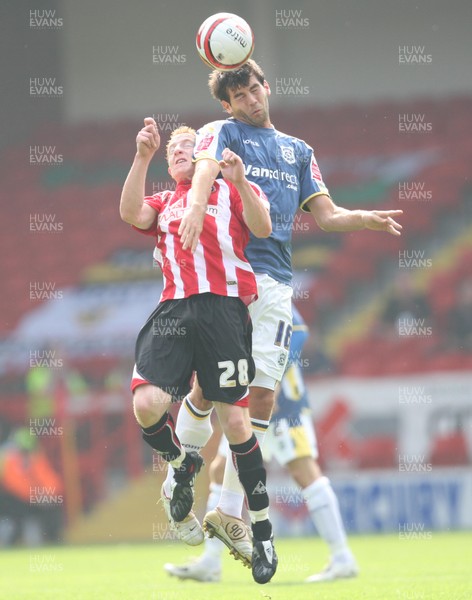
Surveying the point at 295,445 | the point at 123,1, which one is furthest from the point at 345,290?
the point at 295,445

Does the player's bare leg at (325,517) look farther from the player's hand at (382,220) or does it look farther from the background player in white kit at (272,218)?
the player's hand at (382,220)

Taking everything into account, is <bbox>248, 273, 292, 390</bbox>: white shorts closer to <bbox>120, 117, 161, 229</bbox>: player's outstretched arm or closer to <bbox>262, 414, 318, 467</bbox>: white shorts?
<bbox>120, 117, 161, 229</bbox>: player's outstretched arm

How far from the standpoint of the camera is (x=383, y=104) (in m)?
18.5

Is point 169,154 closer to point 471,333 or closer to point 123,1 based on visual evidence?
point 471,333

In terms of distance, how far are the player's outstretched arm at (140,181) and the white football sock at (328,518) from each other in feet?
8.72

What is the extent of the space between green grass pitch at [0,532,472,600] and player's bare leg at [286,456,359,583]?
16cm

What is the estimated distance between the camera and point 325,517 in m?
7.13

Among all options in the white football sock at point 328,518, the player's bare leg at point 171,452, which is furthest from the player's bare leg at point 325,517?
the player's bare leg at point 171,452

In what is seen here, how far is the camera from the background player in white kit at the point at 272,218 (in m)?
5.53

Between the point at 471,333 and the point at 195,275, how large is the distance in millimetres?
9893

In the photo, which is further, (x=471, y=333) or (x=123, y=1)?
(x=123, y=1)

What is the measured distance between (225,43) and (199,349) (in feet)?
4.94

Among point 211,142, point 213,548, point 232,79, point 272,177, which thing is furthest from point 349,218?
point 213,548

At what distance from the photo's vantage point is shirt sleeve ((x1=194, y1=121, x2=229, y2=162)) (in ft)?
17.2
